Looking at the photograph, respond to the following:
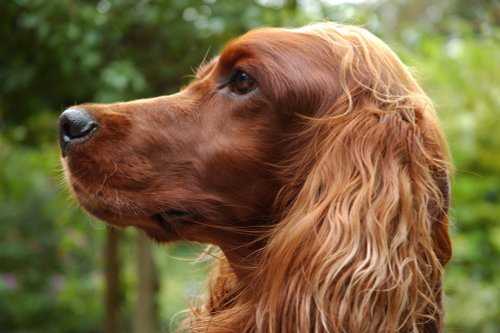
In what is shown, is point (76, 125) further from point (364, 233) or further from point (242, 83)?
point (364, 233)

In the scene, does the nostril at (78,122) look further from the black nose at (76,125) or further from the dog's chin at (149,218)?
the dog's chin at (149,218)

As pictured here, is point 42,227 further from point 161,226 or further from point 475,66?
point 161,226

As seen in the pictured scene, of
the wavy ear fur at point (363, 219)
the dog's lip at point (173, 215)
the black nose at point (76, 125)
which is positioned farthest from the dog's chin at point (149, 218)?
the wavy ear fur at point (363, 219)

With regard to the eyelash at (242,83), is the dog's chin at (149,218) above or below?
below

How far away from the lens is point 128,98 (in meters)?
4.84

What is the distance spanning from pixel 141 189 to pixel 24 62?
2.73 metres

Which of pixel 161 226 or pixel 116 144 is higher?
pixel 116 144

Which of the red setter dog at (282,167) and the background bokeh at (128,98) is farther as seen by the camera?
the background bokeh at (128,98)

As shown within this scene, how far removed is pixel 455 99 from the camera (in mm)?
8547

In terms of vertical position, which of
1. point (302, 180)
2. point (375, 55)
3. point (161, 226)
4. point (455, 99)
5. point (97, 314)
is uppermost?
point (375, 55)

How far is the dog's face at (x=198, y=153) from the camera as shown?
2.73m

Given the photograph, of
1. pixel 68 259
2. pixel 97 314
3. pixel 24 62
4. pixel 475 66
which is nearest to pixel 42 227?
pixel 68 259

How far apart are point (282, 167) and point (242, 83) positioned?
0.33 meters

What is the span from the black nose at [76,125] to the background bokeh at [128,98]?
1.59 ft
